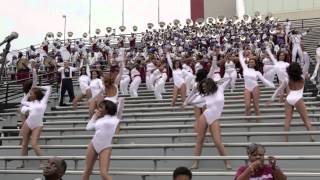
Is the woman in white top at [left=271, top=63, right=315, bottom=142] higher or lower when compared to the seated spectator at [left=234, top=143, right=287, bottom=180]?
higher

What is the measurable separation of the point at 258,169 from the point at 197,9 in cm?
4696

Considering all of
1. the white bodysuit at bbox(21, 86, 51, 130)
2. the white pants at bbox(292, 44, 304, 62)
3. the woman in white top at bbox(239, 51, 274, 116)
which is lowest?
the white bodysuit at bbox(21, 86, 51, 130)

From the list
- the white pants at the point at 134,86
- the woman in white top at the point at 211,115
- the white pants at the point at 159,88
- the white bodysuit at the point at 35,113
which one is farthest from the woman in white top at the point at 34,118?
the white pants at the point at 134,86

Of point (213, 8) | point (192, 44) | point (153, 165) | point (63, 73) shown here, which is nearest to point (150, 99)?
point (63, 73)

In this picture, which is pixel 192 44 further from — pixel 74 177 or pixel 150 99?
pixel 74 177

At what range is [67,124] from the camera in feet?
43.8

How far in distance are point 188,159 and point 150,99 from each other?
6.69m

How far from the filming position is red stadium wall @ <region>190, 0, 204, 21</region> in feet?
168

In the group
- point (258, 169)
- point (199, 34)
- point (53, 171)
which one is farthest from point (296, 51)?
point (199, 34)

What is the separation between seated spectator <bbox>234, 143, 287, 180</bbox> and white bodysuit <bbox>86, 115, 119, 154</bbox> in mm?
Answer: 3058

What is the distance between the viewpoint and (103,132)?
26.3 ft

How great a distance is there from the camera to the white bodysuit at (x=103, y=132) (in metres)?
7.97

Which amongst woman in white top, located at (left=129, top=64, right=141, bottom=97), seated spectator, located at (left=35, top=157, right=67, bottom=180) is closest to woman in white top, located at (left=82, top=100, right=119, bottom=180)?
seated spectator, located at (left=35, top=157, right=67, bottom=180)

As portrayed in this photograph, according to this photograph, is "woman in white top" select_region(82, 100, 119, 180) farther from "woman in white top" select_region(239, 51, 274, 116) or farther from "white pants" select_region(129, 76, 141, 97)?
"white pants" select_region(129, 76, 141, 97)
